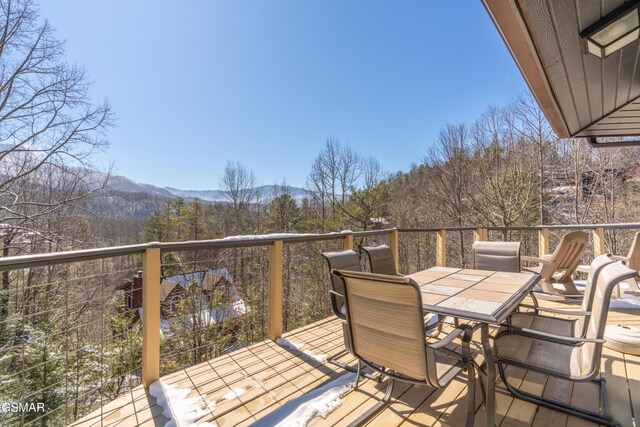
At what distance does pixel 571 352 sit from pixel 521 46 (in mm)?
1976

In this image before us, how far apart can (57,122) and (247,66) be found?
666cm

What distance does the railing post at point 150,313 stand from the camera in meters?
2.18

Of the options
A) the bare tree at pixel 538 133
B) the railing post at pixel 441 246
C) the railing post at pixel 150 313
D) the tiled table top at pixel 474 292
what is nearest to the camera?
the tiled table top at pixel 474 292

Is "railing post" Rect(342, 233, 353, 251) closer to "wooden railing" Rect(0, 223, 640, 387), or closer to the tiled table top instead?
"wooden railing" Rect(0, 223, 640, 387)

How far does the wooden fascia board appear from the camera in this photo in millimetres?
1549

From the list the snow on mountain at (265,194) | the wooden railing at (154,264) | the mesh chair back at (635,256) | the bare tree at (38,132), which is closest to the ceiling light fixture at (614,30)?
the wooden railing at (154,264)

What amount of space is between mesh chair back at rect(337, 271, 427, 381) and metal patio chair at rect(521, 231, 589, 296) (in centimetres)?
316

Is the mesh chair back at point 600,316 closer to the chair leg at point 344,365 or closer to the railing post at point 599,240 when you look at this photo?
the chair leg at point 344,365

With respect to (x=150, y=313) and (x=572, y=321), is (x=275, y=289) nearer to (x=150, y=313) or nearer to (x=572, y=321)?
(x=150, y=313)

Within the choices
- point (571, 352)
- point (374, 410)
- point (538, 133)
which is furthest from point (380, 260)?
point (538, 133)

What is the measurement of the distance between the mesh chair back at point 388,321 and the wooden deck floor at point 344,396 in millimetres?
550

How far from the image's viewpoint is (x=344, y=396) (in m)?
2.03

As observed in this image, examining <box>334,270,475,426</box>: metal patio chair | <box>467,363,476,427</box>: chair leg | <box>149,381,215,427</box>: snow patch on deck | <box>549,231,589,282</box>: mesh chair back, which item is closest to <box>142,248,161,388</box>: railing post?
<box>149,381,215,427</box>: snow patch on deck

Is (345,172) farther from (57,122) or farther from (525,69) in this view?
(525,69)
